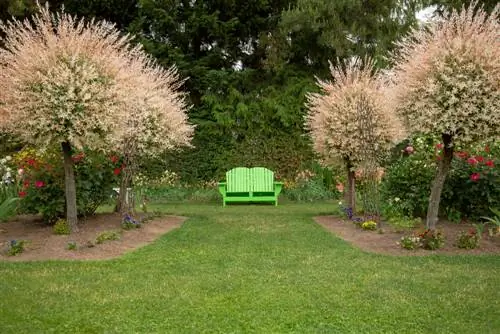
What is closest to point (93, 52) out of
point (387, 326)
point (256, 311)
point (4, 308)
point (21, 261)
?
point (21, 261)

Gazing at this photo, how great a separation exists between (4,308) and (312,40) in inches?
638

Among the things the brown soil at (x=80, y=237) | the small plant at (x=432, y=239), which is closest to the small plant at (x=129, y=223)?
the brown soil at (x=80, y=237)

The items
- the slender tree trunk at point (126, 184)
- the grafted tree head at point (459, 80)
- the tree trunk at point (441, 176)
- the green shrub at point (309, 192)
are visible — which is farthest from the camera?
the green shrub at point (309, 192)

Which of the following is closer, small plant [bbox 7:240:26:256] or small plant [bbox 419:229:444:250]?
small plant [bbox 7:240:26:256]

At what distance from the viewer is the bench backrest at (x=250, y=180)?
48.0 ft

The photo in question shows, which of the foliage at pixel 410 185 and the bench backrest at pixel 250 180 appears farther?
the bench backrest at pixel 250 180

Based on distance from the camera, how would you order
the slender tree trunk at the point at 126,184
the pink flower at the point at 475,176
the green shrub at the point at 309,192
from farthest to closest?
the green shrub at the point at 309,192 → the slender tree trunk at the point at 126,184 → the pink flower at the point at 475,176

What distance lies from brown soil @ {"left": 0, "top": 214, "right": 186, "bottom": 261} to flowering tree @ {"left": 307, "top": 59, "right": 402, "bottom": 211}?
3404mm

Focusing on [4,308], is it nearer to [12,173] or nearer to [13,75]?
[13,75]

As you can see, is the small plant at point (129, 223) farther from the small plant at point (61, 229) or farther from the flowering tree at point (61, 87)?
the flowering tree at point (61, 87)

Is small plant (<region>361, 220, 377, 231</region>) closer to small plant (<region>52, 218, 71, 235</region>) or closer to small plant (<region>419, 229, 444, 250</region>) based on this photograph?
small plant (<region>419, 229, 444, 250</region>)

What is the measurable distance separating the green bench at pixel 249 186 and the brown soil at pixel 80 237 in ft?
14.1

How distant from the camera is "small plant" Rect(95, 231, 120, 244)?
24.6 ft

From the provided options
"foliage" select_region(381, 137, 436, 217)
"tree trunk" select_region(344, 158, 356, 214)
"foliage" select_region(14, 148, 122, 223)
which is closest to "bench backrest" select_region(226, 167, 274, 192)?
"tree trunk" select_region(344, 158, 356, 214)
